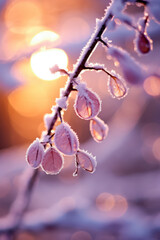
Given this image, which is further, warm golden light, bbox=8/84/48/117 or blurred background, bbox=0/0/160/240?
warm golden light, bbox=8/84/48/117

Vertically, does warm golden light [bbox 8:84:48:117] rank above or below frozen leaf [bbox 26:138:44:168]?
above

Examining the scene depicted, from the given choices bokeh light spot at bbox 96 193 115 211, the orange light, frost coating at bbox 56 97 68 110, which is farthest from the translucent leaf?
bokeh light spot at bbox 96 193 115 211

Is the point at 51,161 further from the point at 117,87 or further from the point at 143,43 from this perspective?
the point at 143,43

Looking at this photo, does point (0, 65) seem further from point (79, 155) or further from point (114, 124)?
point (114, 124)

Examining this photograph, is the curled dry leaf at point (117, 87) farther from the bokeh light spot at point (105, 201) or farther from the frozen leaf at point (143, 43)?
the bokeh light spot at point (105, 201)

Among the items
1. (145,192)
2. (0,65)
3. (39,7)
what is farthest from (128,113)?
(0,65)

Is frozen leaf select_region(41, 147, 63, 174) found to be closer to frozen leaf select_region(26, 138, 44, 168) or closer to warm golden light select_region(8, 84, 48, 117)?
frozen leaf select_region(26, 138, 44, 168)
